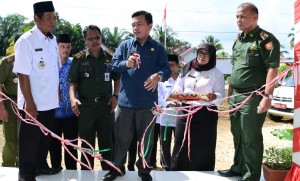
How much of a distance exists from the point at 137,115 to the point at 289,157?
154cm

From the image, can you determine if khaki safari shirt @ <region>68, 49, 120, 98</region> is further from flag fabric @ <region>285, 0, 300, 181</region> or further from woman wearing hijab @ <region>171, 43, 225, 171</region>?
flag fabric @ <region>285, 0, 300, 181</region>

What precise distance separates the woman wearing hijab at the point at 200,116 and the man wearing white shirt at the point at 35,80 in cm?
133

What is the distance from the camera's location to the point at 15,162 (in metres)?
4.32

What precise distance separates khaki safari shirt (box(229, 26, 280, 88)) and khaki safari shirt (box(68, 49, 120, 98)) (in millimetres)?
1336

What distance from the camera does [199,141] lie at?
12.5 feet

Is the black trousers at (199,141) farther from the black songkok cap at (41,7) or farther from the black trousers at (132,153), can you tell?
the black songkok cap at (41,7)

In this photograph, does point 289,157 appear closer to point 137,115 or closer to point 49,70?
point 137,115

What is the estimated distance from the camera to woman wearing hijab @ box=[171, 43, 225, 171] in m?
3.67

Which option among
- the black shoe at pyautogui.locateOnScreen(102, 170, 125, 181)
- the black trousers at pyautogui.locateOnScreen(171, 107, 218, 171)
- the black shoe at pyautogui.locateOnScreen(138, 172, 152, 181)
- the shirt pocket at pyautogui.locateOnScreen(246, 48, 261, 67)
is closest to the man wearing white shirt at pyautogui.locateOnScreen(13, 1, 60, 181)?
the black shoe at pyautogui.locateOnScreen(102, 170, 125, 181)

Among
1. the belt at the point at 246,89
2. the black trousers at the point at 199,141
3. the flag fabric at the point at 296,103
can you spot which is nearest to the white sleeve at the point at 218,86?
the black trousers at the point at 199,141

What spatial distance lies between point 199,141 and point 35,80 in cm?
187

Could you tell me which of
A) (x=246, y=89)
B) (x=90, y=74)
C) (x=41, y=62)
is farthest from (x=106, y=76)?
(x=246, y=89)

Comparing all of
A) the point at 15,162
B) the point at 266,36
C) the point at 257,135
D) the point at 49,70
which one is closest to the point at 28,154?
the point at 49,70

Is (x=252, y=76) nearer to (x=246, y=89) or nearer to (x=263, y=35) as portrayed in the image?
(x=246, y=89)
